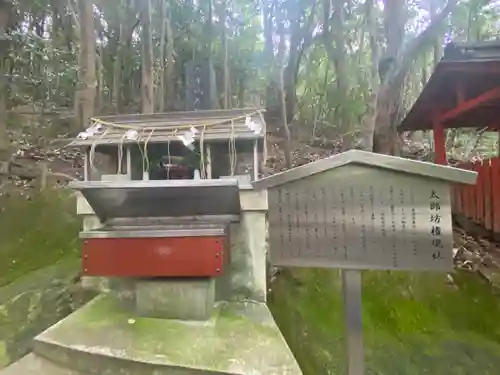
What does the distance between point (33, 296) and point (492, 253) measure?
6.82 metres

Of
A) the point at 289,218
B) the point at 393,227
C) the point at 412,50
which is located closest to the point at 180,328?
the point at 289,218

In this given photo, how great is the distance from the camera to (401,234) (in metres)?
2.77

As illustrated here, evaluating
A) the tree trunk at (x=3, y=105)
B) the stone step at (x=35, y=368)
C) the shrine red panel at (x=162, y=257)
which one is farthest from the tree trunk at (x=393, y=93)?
the tree trunk at (x=3, y=105)

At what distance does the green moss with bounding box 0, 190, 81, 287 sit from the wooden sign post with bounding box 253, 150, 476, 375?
4884 mm

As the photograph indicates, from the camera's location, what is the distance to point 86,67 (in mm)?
8945

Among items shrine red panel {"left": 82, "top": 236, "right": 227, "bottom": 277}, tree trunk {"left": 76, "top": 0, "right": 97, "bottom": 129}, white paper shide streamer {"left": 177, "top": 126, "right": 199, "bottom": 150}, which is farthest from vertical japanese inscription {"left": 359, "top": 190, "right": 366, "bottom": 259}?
tree trunk {"left": 76, "top": 0, "right": 97, "bottom": 129}

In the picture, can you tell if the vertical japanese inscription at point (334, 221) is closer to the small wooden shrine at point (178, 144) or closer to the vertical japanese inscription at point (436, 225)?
the vertical japanese inscription at point (436, 225)

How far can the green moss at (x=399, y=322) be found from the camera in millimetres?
4500

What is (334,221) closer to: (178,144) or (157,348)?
(157,348)

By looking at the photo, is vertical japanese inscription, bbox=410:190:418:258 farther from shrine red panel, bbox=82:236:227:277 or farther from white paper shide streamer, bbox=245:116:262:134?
white paper shide streamer, bbox=245:116:262:134

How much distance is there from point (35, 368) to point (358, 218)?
10.5ft

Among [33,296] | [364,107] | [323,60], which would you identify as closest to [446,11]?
[33,296]

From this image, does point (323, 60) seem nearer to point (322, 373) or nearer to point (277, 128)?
point (277, 128)

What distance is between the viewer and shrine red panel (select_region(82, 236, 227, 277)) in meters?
4.39
